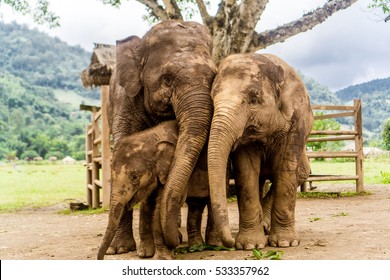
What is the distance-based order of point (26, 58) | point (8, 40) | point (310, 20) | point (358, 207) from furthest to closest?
point (8, 40) → point (26, 58) → point (310, 20) → point (358, 207)

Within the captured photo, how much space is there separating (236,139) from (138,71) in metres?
1.34

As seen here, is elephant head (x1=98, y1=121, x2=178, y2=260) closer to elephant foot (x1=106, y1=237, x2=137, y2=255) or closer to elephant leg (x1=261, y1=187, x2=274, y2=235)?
elephant foot (x1=106, y1=237, x2=137, y2=255)

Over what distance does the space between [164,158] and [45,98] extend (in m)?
89.7

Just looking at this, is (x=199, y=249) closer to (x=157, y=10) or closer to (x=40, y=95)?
(x=157, y=10)

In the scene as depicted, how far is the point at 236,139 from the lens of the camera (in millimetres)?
4125

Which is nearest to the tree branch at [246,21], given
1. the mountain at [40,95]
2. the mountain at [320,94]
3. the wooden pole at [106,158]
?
the wooden pole at [106,158]

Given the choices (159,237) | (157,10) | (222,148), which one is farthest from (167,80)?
(157,10)

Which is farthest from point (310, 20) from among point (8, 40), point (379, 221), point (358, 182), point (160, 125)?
point (8, 40)

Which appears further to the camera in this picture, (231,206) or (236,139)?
(231,206)

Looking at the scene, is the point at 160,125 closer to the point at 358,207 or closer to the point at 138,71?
the point at 138,71

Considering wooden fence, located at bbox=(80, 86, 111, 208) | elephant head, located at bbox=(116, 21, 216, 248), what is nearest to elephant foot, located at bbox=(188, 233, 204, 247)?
elephant head, located at bbox=(116, 21, 216, 248)

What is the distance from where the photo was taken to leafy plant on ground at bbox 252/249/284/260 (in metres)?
4.11

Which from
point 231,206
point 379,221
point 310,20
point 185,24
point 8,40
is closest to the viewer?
point 185,24

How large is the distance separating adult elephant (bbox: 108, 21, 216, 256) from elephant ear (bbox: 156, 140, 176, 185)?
78 mm
